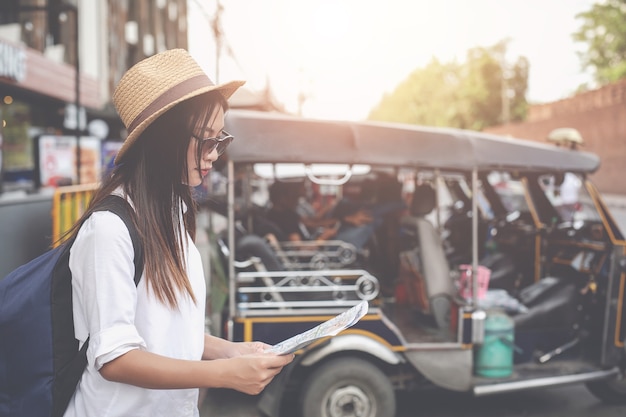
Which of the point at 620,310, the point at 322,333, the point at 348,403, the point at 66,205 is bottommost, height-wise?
the point at 348,403

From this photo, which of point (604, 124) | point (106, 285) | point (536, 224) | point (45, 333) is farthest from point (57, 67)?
point (604, 124)

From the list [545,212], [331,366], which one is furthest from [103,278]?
[545,212]

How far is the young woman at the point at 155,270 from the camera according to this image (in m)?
1.42

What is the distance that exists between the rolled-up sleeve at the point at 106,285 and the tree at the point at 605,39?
4740 cm

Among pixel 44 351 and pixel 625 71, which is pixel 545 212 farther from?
pixel 625 71

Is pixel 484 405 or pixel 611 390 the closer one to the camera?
pixel 611 390

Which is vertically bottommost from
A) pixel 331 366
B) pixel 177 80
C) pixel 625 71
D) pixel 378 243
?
pixel 331 366

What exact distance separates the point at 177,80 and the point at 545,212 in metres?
5.34

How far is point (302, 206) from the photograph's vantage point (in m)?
12.0

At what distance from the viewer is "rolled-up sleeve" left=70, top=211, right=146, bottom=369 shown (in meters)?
1.40

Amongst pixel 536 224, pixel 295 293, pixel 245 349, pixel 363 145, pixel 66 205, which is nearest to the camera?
pixel 245 349

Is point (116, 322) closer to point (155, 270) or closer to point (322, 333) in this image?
point (155, 270)

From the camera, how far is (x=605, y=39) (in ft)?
156

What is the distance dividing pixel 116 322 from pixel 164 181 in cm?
37
